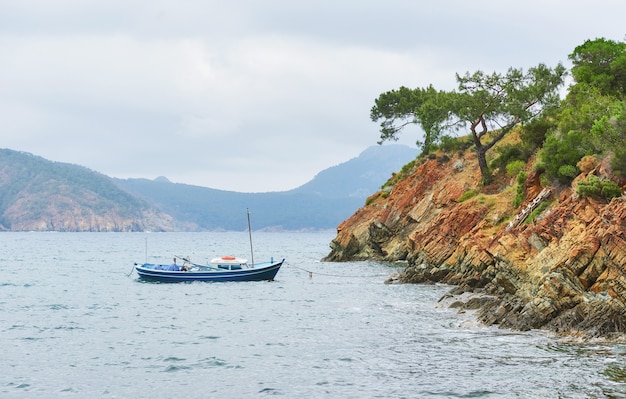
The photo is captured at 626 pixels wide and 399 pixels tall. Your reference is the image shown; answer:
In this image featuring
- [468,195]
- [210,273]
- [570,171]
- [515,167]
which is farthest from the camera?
[468,195]

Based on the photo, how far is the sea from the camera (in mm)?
23188

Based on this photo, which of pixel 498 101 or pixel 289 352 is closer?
pixel 289 352

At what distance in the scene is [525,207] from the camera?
162 ft

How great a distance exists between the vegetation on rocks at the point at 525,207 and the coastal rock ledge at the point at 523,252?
0.22 ft

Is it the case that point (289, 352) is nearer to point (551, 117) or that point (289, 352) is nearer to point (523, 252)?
point (523, 252)

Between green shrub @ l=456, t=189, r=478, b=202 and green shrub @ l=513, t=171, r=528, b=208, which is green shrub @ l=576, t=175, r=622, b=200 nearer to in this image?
green shrub @ l=513, t=171, r=528, b=208

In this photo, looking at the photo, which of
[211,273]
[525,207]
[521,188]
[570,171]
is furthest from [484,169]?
[211,273]

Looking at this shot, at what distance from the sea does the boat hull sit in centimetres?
1344

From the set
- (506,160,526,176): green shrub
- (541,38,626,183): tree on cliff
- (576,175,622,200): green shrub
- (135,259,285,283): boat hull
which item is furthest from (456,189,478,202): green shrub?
(576,175,622,200): green shrub

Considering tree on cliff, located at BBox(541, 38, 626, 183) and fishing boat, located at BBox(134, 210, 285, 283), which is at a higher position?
tree on cliff, located at BBox(541, 38, 626, 183)

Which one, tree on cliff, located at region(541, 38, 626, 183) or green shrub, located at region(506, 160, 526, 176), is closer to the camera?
tree on cliff, located at region(541, 38, 626, 183)

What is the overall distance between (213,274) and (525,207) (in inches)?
1162

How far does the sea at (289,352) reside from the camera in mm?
23188

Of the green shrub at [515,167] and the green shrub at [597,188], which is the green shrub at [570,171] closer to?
the green shrub at [597,188]
